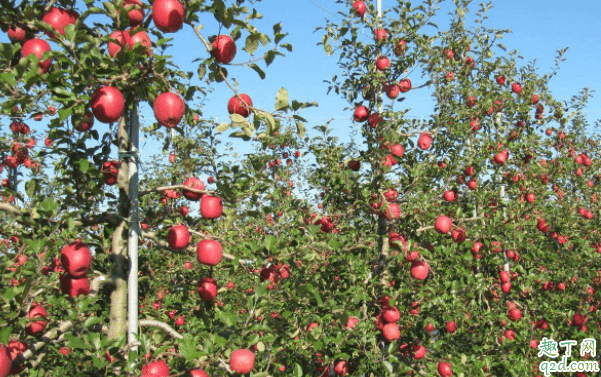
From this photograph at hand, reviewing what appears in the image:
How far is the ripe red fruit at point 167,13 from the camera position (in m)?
1.97

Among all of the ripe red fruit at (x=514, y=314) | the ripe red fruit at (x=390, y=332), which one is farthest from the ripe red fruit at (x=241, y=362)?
the ripe red fruit at (x=514, y=314)

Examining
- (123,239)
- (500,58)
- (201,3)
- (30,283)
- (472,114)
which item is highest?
(500,58)

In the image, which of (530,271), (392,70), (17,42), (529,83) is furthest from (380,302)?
(529,83)

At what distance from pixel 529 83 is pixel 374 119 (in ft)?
11.8

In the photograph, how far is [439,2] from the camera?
4.77 m

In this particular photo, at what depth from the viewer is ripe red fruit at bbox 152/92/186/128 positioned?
6.59ft

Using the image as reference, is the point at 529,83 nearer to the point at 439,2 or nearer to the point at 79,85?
the point at 439,2

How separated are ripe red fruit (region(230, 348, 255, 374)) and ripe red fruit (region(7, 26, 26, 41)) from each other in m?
1.84

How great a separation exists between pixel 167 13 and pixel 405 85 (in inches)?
133

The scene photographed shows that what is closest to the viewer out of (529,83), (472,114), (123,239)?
(123,239)

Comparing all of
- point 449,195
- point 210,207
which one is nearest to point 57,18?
point 210,207

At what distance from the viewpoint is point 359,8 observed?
4.78m

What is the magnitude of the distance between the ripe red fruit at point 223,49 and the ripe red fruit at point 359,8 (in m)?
3.06

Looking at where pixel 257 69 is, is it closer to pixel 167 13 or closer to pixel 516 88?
pixel 167 13
